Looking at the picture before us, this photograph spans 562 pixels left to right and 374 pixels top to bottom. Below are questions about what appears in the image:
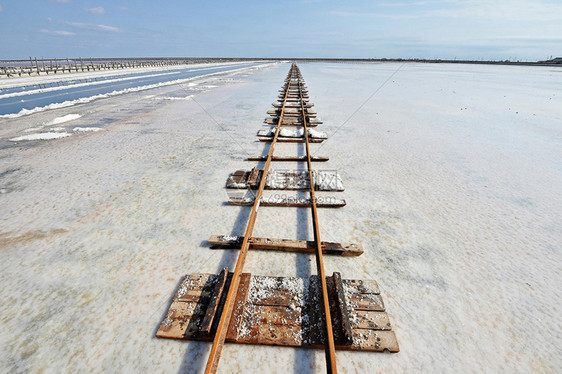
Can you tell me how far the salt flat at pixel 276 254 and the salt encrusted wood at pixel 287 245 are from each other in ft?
0.34

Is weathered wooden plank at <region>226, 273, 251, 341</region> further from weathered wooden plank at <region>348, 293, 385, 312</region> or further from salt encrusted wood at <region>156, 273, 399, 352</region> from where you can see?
weathered wooden plank at <region>348, 293, 385, 312</region>

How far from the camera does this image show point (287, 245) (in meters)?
3.07

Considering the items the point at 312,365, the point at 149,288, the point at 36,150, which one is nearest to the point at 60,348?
the point at 149,288

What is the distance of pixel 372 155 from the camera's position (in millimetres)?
6090

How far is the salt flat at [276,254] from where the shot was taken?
2.08 metres

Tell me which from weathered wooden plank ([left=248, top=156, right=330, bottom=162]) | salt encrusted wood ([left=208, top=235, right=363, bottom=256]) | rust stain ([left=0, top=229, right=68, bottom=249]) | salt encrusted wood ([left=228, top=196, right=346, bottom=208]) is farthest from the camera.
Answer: weathered wooden plank ([left=248, top=156, right=330, bottom=162])

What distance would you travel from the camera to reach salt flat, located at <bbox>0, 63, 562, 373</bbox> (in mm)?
2082

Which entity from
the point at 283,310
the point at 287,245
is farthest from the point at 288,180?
the point at 283,310

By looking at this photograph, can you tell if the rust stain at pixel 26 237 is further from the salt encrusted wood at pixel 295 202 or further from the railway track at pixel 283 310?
the salt encrusted wood at pixel 295 202

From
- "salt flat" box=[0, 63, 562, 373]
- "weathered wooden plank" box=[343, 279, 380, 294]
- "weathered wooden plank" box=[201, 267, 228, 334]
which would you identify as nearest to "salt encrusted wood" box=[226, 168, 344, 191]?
"salt flat" box=[0, 63, 562, 373]

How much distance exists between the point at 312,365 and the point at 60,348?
1980mm

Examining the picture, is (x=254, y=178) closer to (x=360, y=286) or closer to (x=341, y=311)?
(x=360, y=286)

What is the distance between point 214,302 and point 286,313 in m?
0.63

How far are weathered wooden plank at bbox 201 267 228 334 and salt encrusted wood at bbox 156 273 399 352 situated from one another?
0.02 meters
